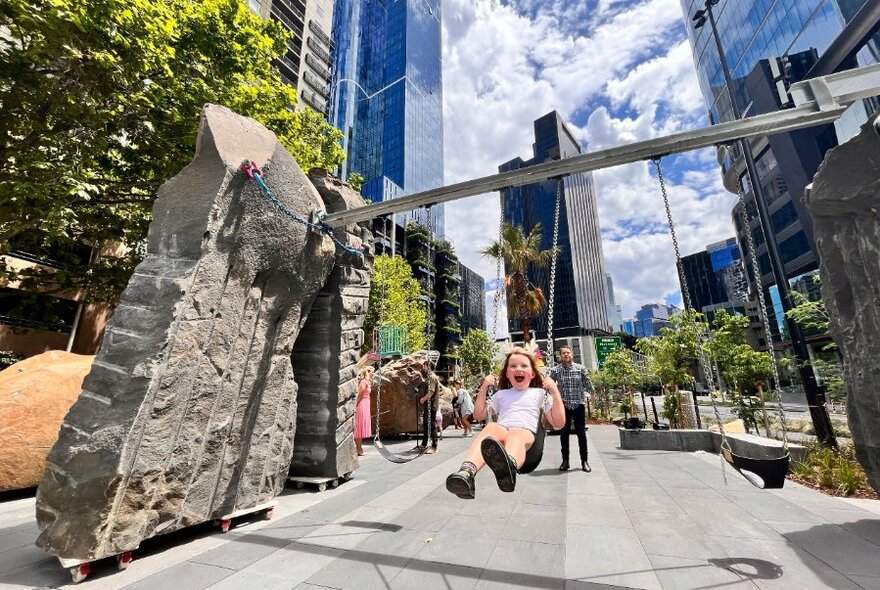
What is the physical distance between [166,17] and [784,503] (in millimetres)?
12430

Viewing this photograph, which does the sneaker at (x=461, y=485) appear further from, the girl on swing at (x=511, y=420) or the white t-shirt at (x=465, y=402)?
the white t-shirt at (x=465, y=402)

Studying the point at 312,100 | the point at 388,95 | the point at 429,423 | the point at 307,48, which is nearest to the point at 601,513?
the point at 429,423

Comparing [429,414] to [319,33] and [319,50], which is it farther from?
[319,33]

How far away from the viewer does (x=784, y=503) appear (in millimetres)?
4707

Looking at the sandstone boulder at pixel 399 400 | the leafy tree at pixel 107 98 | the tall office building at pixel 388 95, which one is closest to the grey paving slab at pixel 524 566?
the leafy tree at pixel 107 98

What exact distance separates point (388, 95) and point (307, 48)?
36966 mm

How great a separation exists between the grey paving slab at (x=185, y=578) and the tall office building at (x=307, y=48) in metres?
44.2

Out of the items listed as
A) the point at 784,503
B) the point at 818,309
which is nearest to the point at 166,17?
the point at 784,503

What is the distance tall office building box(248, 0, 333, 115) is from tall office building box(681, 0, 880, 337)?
37671 millimetres

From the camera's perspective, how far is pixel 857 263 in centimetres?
405

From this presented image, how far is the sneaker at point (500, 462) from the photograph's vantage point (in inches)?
129

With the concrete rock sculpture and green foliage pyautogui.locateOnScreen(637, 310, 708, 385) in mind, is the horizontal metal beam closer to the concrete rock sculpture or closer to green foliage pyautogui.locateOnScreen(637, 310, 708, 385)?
the concrete rock sculpture

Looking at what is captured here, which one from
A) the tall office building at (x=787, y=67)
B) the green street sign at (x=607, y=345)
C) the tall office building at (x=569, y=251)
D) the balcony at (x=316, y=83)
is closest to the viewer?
the tall office building at (x=787, y=67)

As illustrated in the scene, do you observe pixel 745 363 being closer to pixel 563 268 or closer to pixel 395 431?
pixel 395 431
